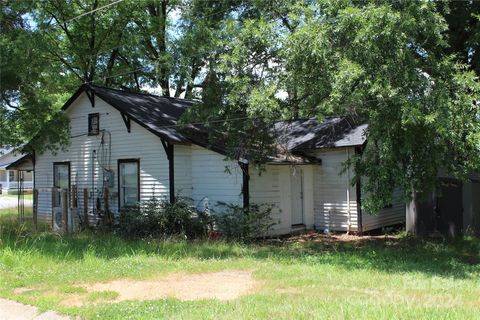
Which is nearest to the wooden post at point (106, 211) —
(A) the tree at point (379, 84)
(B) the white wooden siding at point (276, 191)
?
(B) the white wooden siding at point (276, 191)

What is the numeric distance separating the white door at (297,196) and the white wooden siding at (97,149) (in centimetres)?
424

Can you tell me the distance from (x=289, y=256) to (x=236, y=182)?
4138mm

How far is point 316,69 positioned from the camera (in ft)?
33.7

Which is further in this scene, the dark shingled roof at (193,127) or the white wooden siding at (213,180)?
the dark shingled roof at (193,127)

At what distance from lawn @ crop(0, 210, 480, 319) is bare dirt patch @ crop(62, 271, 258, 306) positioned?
7.8 inches

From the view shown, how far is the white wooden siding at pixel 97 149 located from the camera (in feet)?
53.1

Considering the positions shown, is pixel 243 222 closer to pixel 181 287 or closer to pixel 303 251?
pixel 303 251

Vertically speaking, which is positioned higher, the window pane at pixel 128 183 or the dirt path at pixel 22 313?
the window pane at pixel 128 183

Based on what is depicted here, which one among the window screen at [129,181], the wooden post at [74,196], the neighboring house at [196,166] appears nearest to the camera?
the neighboring house at [196,166]

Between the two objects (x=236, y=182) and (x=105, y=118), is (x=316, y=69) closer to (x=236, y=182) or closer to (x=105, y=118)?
(x=236, y=182)

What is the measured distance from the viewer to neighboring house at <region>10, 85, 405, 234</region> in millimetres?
15445

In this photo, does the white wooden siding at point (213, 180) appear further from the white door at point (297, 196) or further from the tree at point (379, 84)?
the tree at point (379, 84)

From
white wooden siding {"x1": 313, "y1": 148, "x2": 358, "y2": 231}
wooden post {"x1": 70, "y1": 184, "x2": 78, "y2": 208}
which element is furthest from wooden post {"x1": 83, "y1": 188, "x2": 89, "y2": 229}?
white wooden siding {"x1": 313, "y1": 148, "x2": 358, "y2": 231}

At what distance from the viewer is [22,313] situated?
690 cm
